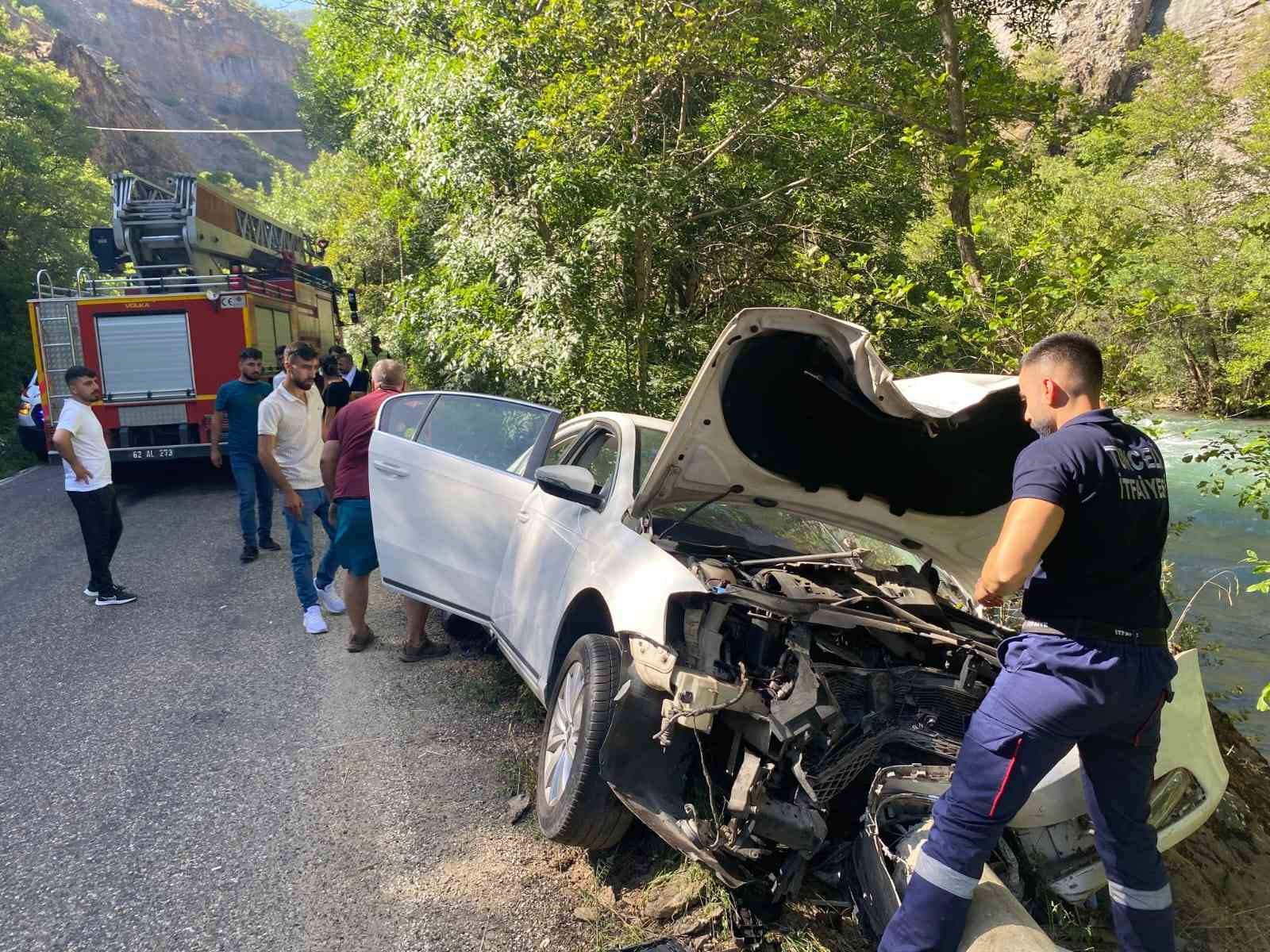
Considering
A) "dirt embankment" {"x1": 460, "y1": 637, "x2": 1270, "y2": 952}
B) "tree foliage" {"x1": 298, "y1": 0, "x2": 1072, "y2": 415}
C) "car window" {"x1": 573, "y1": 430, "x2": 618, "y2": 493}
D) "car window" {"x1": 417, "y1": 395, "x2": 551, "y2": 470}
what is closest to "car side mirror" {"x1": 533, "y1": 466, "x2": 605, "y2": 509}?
"car window" {"x1": 573, "y1": 430, "x2": 618, "y2": 493}

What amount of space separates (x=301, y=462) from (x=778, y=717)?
15.4ft

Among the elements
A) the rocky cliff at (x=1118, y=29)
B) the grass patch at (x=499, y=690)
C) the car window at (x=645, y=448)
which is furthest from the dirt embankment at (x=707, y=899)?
the rocky cliff at (x=1118, y=29)

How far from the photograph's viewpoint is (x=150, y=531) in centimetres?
895

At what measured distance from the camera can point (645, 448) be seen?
→ 4348mm

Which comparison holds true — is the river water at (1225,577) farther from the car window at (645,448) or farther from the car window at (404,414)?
the car window at (404,414)

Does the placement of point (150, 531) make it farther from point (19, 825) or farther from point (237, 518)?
point (19, 825)

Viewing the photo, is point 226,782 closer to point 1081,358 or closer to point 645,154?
point 1081,358

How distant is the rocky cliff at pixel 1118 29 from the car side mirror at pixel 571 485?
44.8 m

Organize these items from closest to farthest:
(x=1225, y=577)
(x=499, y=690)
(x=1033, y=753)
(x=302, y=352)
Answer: (x=1033, y=753), (x=499, y=690), (x=302, y=352), (x=1225, y=577)

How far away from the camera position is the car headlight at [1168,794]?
9.17 feet

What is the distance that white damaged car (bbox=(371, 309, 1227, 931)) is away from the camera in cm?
279

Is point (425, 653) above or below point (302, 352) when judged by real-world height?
below

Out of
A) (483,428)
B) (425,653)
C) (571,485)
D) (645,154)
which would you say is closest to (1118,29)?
(645,154)

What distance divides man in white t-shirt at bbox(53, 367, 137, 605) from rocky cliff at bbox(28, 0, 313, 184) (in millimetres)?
69555
